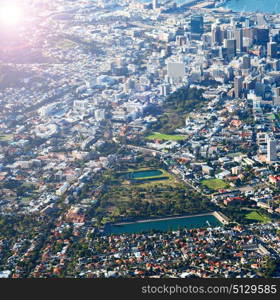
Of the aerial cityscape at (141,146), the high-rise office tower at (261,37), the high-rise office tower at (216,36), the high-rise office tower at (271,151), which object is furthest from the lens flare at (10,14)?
the high-rise office tower at (271,151)

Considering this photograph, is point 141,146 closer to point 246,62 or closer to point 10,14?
point 246,62

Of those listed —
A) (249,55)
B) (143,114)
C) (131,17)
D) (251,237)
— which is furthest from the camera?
(131,17)

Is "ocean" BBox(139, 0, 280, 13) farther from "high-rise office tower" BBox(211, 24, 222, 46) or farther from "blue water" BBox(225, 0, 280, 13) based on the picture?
"high-rise office tower" BBox(211, 24, 222, 46)

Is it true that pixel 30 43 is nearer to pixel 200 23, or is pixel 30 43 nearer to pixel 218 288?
pixel 200 23

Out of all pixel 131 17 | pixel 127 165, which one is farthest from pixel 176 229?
pixel 131 17

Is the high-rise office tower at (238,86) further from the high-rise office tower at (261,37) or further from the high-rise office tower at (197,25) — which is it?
the high-rise office tower at (197,25)
